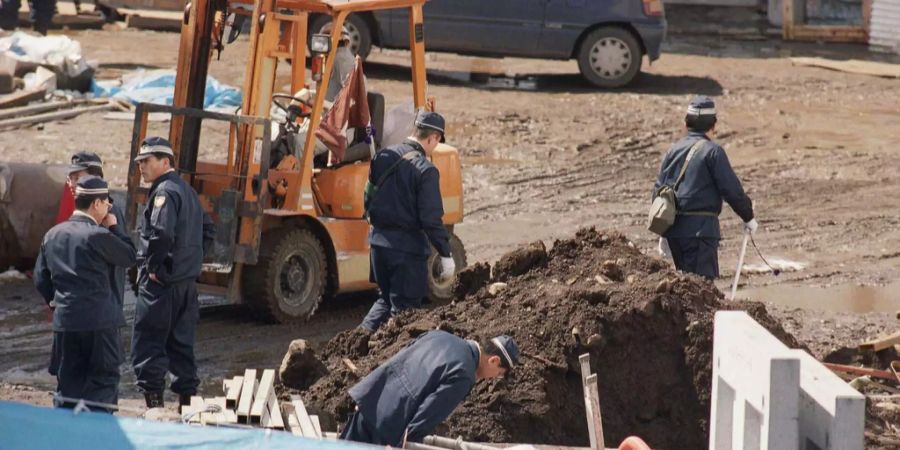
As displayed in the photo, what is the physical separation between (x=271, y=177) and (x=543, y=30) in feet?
28.8

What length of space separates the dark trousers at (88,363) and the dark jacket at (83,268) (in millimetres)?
90

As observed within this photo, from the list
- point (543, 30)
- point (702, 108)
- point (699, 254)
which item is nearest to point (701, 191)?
point (699, 254)

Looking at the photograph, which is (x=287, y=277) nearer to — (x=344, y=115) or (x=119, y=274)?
(x=344, y=115)

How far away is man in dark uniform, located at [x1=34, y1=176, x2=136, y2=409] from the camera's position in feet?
26.3

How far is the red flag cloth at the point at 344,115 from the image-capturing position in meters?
10.7

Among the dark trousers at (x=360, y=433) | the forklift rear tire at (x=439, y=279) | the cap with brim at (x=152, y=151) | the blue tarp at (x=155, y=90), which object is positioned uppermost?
the cap with brim at (x=152, y=151)

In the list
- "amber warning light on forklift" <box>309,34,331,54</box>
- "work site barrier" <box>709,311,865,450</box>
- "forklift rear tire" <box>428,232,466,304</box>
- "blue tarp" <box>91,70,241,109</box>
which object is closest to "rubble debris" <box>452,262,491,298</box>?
"forklift rear tire" <box>428,232,466,304</box>

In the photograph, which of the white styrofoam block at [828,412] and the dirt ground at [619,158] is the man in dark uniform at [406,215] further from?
the white styrofoam block at [828,412]

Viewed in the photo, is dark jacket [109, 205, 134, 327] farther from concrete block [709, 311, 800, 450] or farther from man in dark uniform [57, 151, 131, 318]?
concrete block [709, 311, 800, 450]

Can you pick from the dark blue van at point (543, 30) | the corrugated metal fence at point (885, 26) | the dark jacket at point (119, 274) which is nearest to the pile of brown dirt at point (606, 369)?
the dark jacket at point (119, 274)

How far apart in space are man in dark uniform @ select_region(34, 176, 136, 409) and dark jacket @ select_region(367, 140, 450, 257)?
2080mm

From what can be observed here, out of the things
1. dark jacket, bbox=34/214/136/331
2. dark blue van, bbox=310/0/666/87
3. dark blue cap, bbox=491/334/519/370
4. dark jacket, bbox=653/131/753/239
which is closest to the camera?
dark blue cap, bbox=491/334/519/370

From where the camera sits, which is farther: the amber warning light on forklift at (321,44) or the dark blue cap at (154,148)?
the amber warning light on forklift at (321,44)

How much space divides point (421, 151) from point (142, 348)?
2.29m
